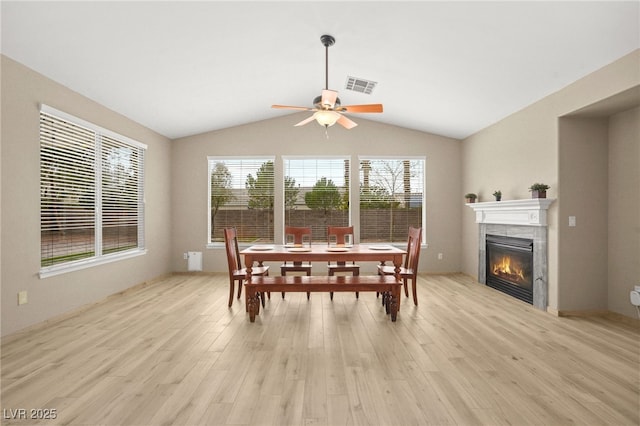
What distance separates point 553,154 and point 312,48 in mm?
3069

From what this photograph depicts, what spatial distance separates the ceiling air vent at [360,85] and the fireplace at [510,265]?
293cm

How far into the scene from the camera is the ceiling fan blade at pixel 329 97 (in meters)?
3.27

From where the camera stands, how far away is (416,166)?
254 inches

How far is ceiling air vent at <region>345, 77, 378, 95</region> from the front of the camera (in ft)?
15.1

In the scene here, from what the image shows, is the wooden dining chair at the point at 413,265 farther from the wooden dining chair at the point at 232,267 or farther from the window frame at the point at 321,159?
the window frame at the point at 321,159

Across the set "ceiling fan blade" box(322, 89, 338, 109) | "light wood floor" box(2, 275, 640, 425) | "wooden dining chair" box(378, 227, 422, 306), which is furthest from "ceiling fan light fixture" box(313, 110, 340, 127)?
"light wood floor" box(2, 275, 640, 425)

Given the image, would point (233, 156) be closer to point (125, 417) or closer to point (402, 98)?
point (402, 98)

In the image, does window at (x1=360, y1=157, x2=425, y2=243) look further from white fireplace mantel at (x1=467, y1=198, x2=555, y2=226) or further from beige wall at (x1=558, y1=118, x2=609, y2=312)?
beige wall at (x1=558, y1=118, x2=609, y2=312)

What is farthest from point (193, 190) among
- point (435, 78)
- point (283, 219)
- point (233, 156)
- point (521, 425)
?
point (521, 425)

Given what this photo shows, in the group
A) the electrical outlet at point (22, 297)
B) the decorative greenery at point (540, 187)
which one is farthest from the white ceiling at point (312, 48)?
the electrical outlet at point (22, 297)

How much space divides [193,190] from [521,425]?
19.6 feet

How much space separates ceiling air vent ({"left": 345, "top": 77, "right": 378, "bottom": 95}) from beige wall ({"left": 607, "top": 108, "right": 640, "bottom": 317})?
287cm

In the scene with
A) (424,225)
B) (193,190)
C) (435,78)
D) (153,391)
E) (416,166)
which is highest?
(435,78)

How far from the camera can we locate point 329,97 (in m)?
3.33
